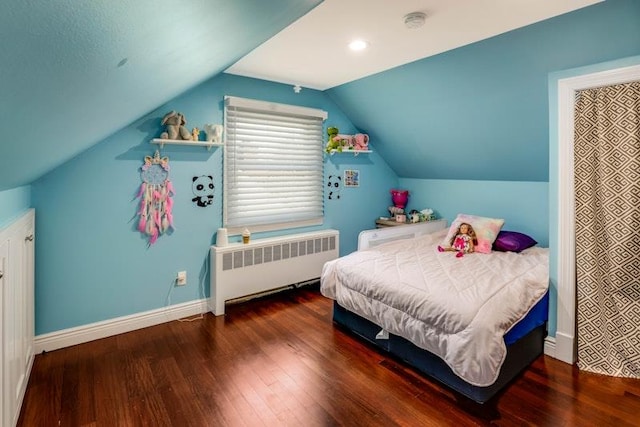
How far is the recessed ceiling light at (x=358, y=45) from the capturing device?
8.10 ft

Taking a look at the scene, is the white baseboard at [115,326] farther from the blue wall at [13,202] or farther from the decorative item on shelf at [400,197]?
the decorative item on shelf at [400,197]

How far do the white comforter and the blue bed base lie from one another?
0.37ft

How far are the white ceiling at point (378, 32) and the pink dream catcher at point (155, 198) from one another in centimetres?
112

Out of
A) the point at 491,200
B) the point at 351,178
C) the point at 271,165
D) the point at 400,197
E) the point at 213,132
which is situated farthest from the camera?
the point at 400,197

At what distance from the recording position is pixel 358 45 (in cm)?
252

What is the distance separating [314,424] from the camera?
1.82m

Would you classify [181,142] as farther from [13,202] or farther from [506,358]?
[506,358]

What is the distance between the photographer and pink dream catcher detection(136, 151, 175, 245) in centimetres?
287

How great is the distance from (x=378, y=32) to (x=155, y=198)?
220 cm

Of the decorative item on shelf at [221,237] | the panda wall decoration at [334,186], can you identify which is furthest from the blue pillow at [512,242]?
the decorative item on shelf at [221,237]

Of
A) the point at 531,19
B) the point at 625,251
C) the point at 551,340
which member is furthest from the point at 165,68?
the point at 551,340

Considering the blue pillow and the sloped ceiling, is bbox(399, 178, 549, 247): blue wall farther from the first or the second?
the sloped ceiling

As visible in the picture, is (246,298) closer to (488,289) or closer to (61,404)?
(61,404)

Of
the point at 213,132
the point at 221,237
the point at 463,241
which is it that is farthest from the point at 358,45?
the point at 221,237
